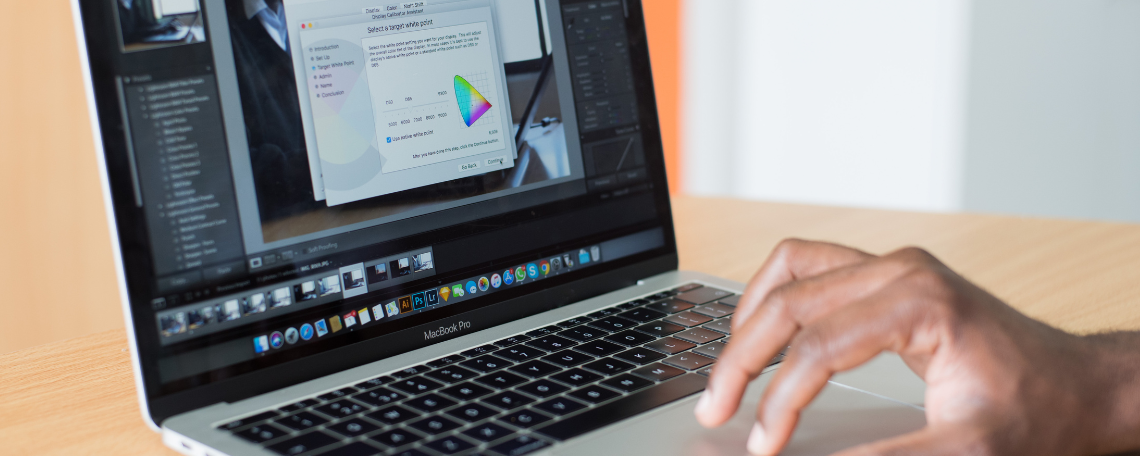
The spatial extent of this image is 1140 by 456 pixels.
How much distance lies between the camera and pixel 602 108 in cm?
86

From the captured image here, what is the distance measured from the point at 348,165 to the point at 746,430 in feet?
1.13

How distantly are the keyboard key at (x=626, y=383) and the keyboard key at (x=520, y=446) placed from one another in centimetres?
10

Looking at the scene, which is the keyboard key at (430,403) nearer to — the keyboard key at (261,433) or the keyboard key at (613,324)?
the keyboard key at (261,433)

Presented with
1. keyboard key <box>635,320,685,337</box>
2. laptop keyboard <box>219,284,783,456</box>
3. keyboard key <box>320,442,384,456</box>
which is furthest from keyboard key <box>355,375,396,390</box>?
keyboard key <box>635,320,685,337</box>

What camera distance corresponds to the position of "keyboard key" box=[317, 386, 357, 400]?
2.03ft

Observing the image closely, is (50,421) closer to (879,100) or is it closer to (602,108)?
(602,108)

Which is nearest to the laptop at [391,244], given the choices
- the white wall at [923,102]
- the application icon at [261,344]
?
the application icon at [261,344]

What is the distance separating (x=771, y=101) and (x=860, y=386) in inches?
102

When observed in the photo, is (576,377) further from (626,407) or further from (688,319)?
(688,319)

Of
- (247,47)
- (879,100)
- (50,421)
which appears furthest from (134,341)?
(879,100)

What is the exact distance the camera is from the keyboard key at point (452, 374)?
25.3 inches

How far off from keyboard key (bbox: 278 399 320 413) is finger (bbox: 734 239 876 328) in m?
0.29

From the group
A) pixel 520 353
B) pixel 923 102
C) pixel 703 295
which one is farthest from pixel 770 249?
pixel 923 102

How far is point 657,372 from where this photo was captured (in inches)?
25.9
